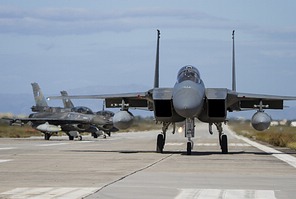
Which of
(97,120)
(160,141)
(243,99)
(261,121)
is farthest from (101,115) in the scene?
(261,121)

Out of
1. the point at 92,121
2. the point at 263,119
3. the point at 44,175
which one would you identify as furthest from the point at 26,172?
the point at 92,121

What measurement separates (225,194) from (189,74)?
12.3 metres

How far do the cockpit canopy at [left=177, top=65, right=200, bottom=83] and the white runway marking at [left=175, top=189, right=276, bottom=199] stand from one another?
11454 millimetres

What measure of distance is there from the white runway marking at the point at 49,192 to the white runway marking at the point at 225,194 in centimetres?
151

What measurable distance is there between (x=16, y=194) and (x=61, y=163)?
7252 mm

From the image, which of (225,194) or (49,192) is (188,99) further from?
(49,192)

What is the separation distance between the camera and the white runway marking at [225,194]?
975 centimetres

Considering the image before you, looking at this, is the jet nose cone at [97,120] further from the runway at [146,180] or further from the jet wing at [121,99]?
the runway at [146,180]

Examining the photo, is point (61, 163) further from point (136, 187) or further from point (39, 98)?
point (39, 98)

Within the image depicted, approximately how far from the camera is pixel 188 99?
20.4 metres

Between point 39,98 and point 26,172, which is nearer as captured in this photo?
point 26,172

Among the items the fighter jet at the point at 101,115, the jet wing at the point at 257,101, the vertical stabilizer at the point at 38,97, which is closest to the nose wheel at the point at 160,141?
the jet wing at the point at 257,101

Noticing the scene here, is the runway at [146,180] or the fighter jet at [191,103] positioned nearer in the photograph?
the runway at [146,180]

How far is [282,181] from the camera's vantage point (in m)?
12.4
